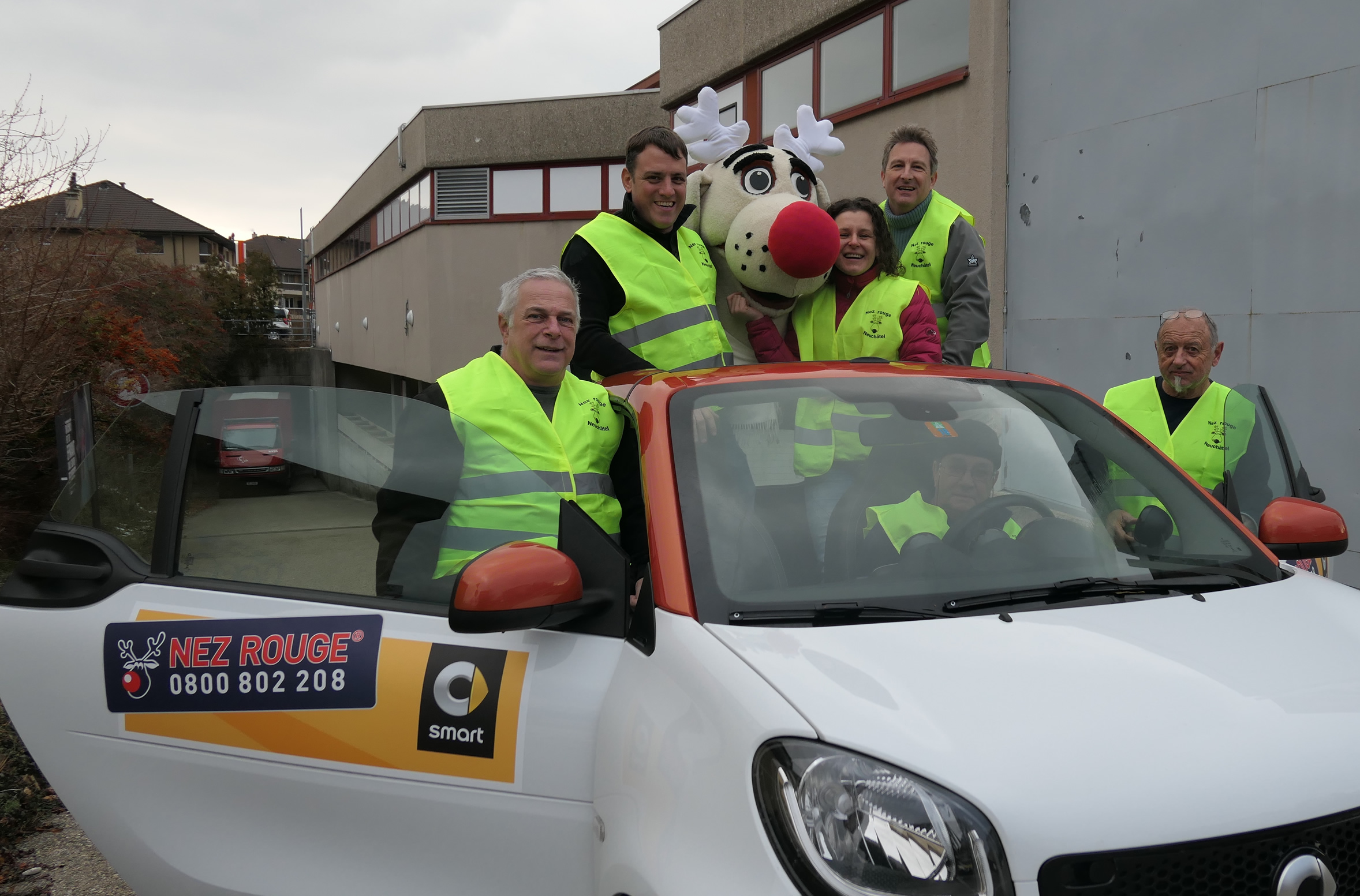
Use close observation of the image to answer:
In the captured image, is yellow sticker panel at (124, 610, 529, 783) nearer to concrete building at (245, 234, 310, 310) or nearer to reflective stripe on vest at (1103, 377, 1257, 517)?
reflective stripe on vest at (1103, 377, 1257, 517)

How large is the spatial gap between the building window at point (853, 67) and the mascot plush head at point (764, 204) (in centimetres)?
691

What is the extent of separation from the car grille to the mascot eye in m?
3.28

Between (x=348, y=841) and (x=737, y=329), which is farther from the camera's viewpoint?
(x=737, y=329)

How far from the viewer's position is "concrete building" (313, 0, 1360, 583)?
656 centimetres

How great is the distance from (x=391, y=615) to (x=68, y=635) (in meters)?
0.87

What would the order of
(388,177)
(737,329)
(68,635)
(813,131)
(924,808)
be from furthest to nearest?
(388,177)
(813,131)
(737,329)
(68,635)
(924,808)

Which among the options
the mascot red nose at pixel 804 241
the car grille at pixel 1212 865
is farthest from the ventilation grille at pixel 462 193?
the car grille at pixel 1212 865

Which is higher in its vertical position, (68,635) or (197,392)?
(197,392)

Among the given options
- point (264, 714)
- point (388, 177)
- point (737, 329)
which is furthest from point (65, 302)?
point (388, 177)

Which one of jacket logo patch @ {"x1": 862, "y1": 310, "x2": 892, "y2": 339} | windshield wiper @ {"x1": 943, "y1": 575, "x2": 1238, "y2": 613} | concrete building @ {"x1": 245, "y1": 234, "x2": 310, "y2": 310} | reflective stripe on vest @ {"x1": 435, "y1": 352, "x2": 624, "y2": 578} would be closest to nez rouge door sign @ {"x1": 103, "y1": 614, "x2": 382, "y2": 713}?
reflective stripe on vest @ {"x1": 435, "y1": 352, "x2": 624, "y2": 578}

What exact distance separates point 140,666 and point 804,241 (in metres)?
2.53

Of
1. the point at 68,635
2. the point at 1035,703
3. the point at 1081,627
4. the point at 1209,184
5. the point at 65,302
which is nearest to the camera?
the point at 1035,703

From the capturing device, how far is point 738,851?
5.08ft

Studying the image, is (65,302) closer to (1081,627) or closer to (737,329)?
(737,329)
